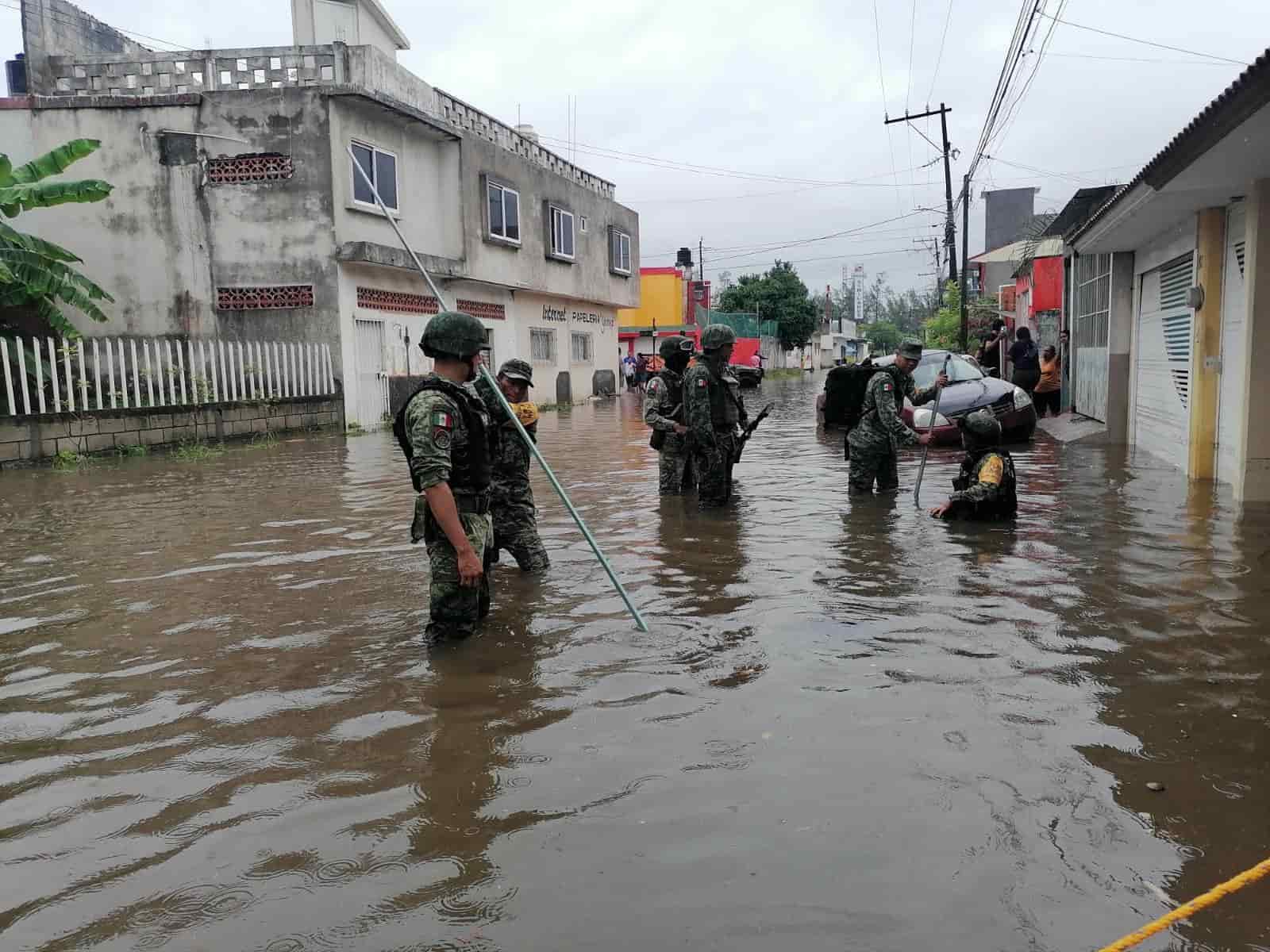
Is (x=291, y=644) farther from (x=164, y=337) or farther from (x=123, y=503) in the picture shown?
(x=164, y=337)

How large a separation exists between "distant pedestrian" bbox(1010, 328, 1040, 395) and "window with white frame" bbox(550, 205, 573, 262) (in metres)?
12.4

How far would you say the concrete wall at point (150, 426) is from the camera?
1235 cm

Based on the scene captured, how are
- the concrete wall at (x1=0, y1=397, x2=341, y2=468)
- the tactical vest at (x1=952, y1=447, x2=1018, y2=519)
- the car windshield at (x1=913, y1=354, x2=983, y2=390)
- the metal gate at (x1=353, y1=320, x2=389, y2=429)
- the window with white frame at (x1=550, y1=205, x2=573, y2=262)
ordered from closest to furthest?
1. the tactical vest at (x1=952, y1=447, x2=1018, y2=519)
2. the concrete wall at (x1=0, y1=397, x2=341, y2=468)
3. the car windshield at (x1=913, y1=354, x2=983, y2=390)
4. the metal gate at (x1=353, y1=320, x2=389, y2=429)
5. the window with white frame at (x1=550, y1=205, x2=573, y2=262)

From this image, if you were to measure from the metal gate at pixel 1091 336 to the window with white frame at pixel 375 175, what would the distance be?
38.8 feet

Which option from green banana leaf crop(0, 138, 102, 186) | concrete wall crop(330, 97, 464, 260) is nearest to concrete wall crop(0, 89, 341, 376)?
concrete wall crop(330, 97, 464, 260)

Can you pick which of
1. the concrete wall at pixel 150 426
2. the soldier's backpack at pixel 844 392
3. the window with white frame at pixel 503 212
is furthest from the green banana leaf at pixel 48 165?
the soldier's backpack at pixel 844 392

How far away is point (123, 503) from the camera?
31.0 ft

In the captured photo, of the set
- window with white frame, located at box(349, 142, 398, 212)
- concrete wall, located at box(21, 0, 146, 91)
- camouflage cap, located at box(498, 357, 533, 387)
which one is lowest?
camouflage cap, located at box(498, 357, 533, 387)

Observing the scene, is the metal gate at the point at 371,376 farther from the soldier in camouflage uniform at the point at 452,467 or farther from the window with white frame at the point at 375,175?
the soldier in camouflage uniform at the point at 452,467

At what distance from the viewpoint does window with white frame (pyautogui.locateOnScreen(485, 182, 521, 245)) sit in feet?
72.9

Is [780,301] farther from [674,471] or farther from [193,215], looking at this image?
[674,471]

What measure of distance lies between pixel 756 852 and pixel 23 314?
17.9 metres

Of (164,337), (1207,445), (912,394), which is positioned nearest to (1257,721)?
(912,394)

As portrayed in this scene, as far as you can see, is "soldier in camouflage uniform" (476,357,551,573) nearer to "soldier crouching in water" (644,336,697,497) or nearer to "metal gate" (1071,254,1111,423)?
"soldier crouching in water" (644,336,697,497)
